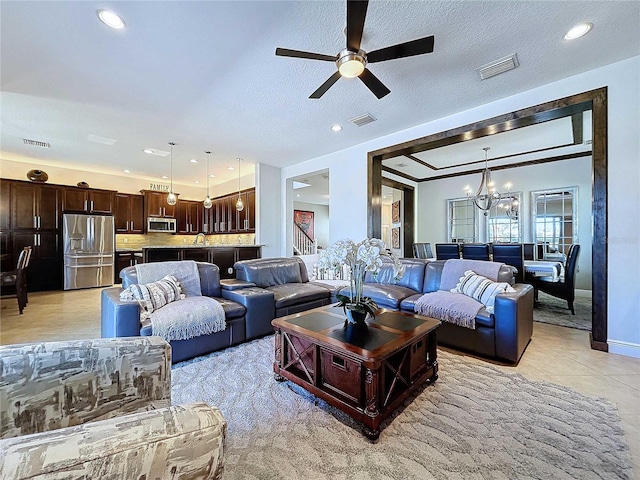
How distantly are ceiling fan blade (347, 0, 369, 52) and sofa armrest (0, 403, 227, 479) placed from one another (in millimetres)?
2176

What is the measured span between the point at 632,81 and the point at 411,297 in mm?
3062

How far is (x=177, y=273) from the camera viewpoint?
9.98ft

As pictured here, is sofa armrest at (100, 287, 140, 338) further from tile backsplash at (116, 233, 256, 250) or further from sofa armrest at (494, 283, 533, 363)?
tile backsplash at (116, 233, 256, 250)

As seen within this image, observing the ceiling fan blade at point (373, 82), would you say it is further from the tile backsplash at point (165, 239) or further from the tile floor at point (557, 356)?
the tile backsplash at point (165, 239)

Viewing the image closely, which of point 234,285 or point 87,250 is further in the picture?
point 87,250

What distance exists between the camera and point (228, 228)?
7922 mm

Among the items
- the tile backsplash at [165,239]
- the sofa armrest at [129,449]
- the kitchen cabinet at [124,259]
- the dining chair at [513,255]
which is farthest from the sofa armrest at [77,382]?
the kitchen cabinet at [124,259]

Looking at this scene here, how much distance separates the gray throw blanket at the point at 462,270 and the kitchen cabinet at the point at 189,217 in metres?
7.80

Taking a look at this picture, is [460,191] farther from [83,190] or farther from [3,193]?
[3,193]

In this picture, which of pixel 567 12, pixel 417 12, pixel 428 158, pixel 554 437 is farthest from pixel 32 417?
pixel 428 158

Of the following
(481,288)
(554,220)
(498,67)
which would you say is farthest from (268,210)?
(554,220)

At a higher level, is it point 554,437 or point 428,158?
point 428,158

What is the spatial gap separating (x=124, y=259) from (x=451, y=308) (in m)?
7.83

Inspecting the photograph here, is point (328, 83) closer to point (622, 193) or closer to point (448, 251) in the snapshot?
point (622, 193)
